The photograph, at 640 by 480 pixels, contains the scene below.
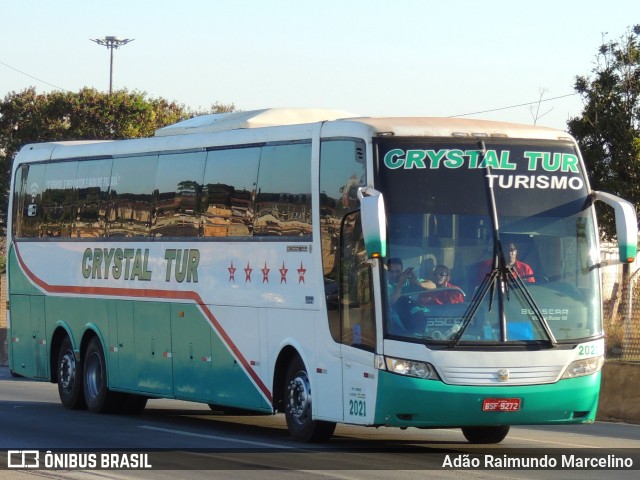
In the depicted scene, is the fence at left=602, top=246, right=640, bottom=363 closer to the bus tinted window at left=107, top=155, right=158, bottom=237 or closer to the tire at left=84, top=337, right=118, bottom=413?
the bus tinted window at left=107, top=155, right=158, bottom=237

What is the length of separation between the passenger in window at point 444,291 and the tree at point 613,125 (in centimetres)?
1815

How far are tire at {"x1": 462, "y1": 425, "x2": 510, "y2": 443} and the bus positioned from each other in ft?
0.09

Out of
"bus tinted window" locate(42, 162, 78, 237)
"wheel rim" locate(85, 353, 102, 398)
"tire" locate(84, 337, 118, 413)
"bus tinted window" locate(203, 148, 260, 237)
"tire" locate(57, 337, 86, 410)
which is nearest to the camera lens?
"bus tinted window" locate(203, 148, 260, 237)

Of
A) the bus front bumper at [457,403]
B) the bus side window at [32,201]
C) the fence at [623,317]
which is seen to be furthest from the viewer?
the bus side window at [32,201]

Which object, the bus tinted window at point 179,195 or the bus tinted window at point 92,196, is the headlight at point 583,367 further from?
the bus tinted window at point 92,196

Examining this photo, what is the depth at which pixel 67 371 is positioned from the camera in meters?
21.5

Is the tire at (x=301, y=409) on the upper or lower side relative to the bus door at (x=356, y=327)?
lower

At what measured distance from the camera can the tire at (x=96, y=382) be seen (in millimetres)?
20531

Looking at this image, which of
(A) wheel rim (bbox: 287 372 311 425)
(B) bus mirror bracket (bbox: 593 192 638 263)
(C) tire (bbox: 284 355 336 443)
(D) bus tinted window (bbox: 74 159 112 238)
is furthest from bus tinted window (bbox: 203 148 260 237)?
(B) bus mirror bracket (bbox: 593 192 638 263)

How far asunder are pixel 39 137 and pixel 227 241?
126 feet

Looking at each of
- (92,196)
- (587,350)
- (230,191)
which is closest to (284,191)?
(230,191)

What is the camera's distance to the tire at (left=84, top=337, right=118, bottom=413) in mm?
20531

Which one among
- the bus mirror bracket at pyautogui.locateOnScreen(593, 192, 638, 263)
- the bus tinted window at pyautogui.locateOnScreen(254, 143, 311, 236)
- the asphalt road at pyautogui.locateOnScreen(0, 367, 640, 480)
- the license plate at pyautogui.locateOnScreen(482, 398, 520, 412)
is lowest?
the asphalt road at pyautogui.locateOnScreen(0, 367, 640, 480)

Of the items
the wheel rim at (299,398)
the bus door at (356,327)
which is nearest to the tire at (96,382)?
the wheel rim at (299,398)
